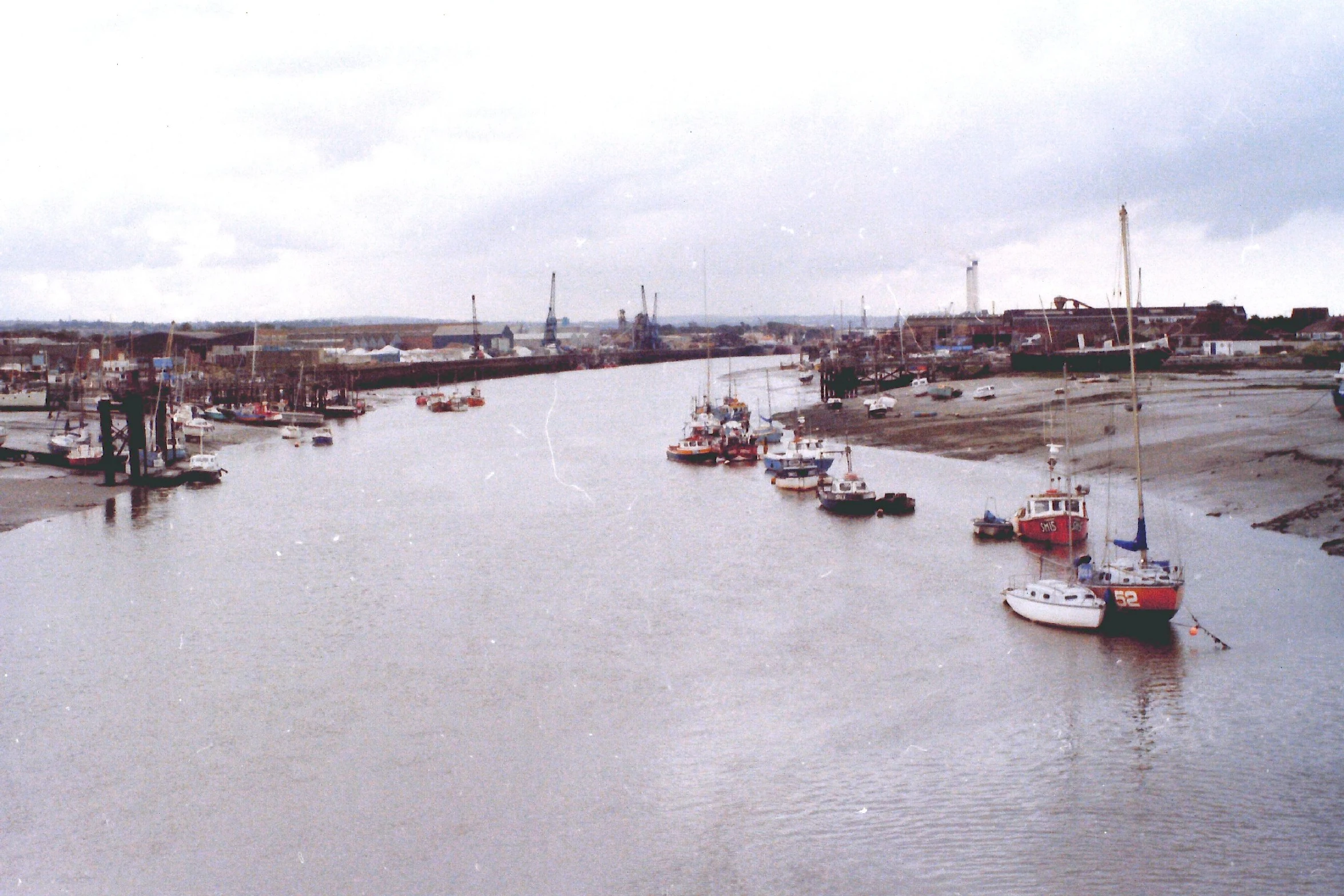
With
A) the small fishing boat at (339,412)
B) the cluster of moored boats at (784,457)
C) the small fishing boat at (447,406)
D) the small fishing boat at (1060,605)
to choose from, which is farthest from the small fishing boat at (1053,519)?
the small fishing boat at (447,406)

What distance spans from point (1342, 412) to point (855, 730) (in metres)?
31.1

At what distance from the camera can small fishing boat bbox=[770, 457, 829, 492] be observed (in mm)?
43188

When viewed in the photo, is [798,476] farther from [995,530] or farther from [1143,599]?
[1143,599]

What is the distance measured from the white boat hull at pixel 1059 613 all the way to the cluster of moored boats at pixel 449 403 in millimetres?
74189

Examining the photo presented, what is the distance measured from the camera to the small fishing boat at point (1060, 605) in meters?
22.7

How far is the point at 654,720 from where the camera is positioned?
18.9m

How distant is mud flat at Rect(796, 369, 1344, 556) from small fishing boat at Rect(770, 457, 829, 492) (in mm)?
7964

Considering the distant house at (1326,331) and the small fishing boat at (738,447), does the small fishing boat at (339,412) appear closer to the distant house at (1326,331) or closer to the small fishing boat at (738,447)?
the small fishing boat at (738,447)

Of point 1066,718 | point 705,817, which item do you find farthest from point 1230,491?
point 705,817

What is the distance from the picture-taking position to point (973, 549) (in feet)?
101

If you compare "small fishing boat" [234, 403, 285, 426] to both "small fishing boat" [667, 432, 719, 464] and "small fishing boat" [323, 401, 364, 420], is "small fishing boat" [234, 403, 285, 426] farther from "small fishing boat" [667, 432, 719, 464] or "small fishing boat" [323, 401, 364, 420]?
"small fishing boat" [667, 432, 719, 464]

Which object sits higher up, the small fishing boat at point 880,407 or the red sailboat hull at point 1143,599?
the small fishing boat at point 880,407

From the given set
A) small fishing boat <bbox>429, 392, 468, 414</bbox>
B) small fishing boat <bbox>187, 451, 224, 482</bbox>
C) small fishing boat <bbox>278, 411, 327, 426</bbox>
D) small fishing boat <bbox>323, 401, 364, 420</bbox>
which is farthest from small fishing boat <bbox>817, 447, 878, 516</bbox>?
small fishing boat <bbox>429, 392, 468, 414</bbox>

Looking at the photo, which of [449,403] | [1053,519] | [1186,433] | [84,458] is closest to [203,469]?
[84,458]
